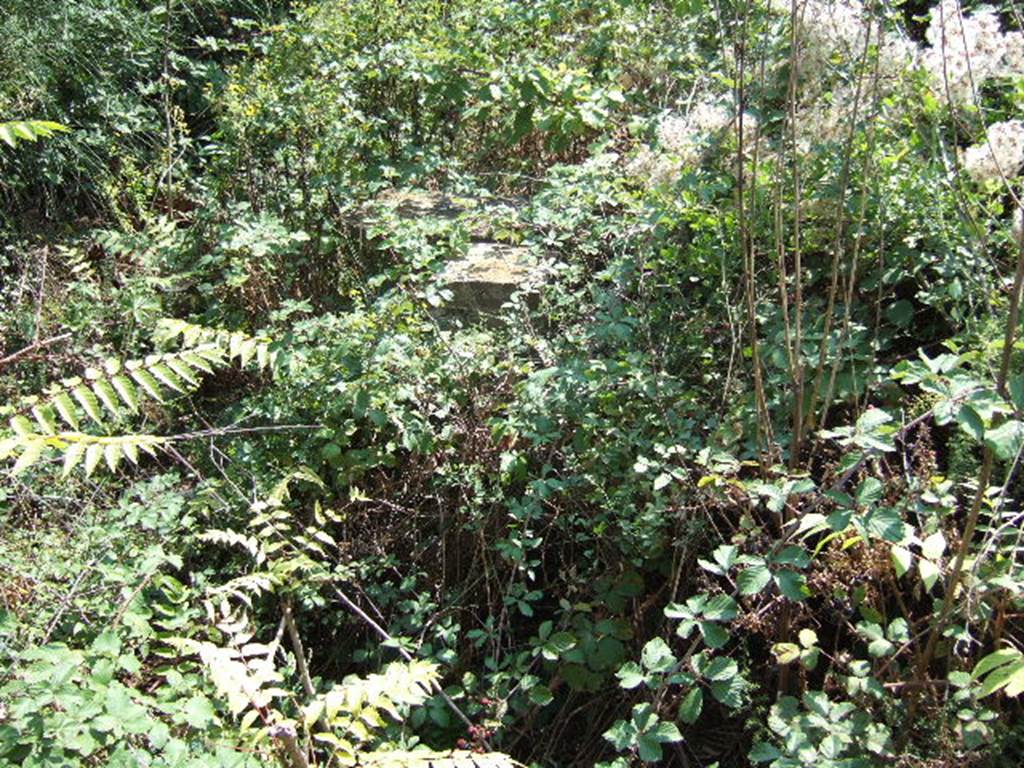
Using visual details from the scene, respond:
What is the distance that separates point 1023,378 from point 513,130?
9.61ft

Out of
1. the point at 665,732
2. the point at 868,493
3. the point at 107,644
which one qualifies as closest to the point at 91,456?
the point at 107,644

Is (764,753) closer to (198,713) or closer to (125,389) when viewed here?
(198,713)

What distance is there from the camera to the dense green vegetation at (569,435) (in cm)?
249

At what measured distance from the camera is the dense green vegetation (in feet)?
8.16

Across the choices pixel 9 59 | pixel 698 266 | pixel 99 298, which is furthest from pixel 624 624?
pixel 9 59

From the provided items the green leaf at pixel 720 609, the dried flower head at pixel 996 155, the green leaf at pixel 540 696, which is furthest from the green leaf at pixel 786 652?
the dried flower head at pixel 996 155

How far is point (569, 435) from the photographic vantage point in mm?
3381

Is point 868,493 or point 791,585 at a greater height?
point 868,493

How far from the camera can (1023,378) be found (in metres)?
2.11

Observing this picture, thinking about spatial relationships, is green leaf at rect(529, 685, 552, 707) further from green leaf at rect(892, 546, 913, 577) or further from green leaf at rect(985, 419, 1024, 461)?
green leaf at rect(985, 419, 1024, 461)

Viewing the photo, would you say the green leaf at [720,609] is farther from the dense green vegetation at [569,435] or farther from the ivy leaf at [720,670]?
the ivy leaf at [720,670]

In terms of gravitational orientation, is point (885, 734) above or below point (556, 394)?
below

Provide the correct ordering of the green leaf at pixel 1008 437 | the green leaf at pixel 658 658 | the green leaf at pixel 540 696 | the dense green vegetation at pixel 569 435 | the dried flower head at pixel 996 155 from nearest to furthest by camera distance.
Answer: the green leaf at pixel 1008 437
the dense green vegetation at pixel 569 435
the green leaf at pixel 658 658
the dried flower head at pixel 996 155
the green leaf at pixel 540 696

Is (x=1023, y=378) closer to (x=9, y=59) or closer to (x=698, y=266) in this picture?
(x=698, y=266)
